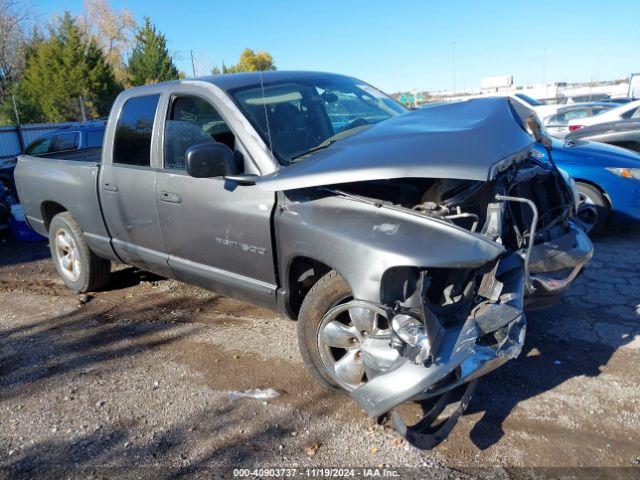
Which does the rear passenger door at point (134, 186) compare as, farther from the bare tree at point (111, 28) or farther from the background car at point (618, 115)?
the bare tree at point (111, 28)

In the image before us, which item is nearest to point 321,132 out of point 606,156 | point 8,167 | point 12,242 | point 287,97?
point 287,97

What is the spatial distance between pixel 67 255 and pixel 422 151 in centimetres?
425

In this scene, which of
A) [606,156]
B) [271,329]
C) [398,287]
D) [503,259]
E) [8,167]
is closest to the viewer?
[398,287]

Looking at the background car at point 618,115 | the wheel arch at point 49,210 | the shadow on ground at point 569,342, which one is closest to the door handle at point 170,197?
the wheel arch at point 49,210

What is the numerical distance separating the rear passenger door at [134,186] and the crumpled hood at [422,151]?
139 cm

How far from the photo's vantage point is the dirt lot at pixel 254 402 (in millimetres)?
2746

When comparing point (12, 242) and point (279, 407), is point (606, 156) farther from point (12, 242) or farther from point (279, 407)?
point (12, 242)

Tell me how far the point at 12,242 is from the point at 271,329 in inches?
236

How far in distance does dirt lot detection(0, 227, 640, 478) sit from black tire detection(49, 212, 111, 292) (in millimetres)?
481

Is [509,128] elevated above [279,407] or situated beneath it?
elevated above

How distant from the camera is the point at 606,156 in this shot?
592 cm

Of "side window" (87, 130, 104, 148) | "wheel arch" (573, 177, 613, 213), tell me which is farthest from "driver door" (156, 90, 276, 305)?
"side window" (87, 130, 104, 148)

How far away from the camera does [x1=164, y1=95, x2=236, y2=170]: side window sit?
3.76 m

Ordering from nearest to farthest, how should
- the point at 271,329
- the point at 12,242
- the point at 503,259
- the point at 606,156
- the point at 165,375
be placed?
the point at 503,259 < the point at 165,375 < the point at 271,329 < the point at 606,156 < the point at 12,242
